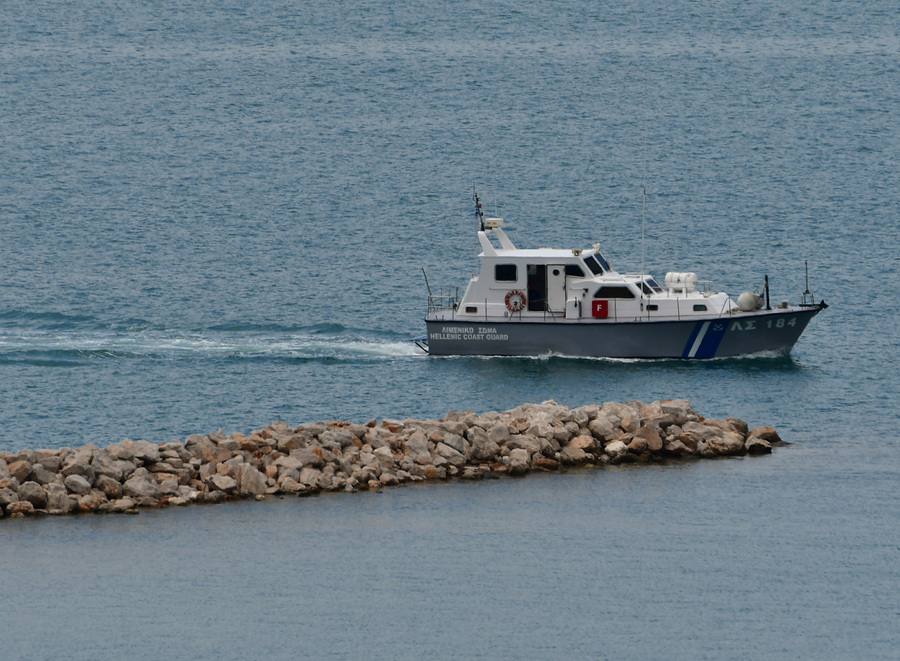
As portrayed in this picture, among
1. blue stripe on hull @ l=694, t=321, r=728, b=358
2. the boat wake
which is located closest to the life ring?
the boat wake

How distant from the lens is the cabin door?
49688 mm

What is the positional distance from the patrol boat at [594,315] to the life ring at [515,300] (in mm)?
29

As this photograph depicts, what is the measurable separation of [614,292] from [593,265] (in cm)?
106

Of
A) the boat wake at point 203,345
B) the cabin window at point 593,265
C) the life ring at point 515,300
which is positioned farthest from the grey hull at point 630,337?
the boat wake at point 203,345

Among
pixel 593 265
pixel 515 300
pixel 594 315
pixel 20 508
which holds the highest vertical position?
pixel 593 265

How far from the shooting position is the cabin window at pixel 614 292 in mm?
49469

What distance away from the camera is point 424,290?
6034 cm

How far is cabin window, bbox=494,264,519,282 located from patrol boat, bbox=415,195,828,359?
0.03 metres

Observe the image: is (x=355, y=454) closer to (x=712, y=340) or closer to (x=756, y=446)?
(x=756, y=446)

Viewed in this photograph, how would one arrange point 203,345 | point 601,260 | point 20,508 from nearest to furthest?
point 20,508 → point 601,260 → point 203,345

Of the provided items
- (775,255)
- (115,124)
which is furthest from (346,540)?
(115,124)

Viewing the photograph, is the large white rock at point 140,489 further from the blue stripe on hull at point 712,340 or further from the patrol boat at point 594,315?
the blue stripe on hull at point 712,340

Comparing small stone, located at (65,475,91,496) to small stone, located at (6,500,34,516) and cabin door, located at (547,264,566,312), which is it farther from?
cabin door, located at (547,264,566,312)

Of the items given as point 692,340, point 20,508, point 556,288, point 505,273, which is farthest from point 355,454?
point 692,340
